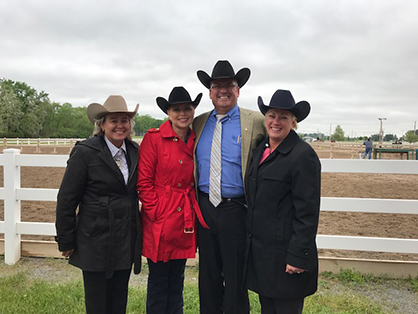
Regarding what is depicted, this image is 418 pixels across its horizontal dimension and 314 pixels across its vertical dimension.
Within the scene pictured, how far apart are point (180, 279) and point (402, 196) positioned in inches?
354

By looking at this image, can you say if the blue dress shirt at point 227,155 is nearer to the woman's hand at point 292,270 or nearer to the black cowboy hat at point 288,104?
the black cowboy hat at point 288,104

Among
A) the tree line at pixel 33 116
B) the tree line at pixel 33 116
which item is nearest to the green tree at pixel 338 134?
the tree line at pixel 33 116

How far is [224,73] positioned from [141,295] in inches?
93.6

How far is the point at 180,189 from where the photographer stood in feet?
8.56

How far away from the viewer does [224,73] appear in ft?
8.82

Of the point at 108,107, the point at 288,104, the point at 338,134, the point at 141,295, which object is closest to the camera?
the point at 288,104

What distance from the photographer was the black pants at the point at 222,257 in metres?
2.50

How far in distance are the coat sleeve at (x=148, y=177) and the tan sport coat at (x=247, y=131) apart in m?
0.35

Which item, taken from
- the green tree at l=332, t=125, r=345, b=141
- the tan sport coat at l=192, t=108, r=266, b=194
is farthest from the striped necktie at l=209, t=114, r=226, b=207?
the green tree at l=332, t=125, r=345, b=141

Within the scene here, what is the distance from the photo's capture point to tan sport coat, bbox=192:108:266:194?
2.53m

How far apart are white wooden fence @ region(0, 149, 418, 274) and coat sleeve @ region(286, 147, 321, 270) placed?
6.24 ft

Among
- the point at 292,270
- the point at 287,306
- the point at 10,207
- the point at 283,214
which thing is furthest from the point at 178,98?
the point at 10,207

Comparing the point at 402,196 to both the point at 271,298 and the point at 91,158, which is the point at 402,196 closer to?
the point at 271,298

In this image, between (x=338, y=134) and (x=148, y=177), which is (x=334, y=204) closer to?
(x=148, y=177)
